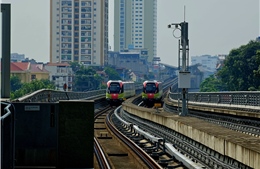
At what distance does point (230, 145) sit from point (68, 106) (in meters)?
3.67

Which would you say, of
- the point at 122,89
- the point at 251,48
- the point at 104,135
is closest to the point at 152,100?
the point at 122,89

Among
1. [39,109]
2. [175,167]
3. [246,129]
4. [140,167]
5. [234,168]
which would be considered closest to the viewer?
[39,109]

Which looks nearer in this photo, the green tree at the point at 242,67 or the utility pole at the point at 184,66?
the utility pole at the point at 184,66

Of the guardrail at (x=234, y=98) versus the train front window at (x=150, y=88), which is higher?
the train front window at (x=150, y=88)

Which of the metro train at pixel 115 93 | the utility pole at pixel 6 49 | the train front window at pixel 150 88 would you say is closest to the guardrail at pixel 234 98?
the utility pole at pixel 6 49

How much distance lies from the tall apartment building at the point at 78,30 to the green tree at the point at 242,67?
387 feet

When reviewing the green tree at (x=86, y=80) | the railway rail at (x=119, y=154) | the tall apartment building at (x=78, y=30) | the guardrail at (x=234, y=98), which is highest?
the tall apartment building at (x=78, y=30)

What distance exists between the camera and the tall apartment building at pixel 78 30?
19212 centimetres

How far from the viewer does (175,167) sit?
44.5ft

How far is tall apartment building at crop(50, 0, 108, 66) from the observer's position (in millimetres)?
192125

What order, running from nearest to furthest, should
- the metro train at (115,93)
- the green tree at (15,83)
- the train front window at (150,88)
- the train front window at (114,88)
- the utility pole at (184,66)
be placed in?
the utility pole at (184,66) → the metro train at (115,93) → the train front window at (114,88) → the train front window at (150,88) → the green tree at (15,83)

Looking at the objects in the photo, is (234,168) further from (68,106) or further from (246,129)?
(246,129)

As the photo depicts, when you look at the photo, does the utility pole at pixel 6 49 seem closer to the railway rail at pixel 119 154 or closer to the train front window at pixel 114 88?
the railway rail at pixel 119 154

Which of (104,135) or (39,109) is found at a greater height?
(39,109)
